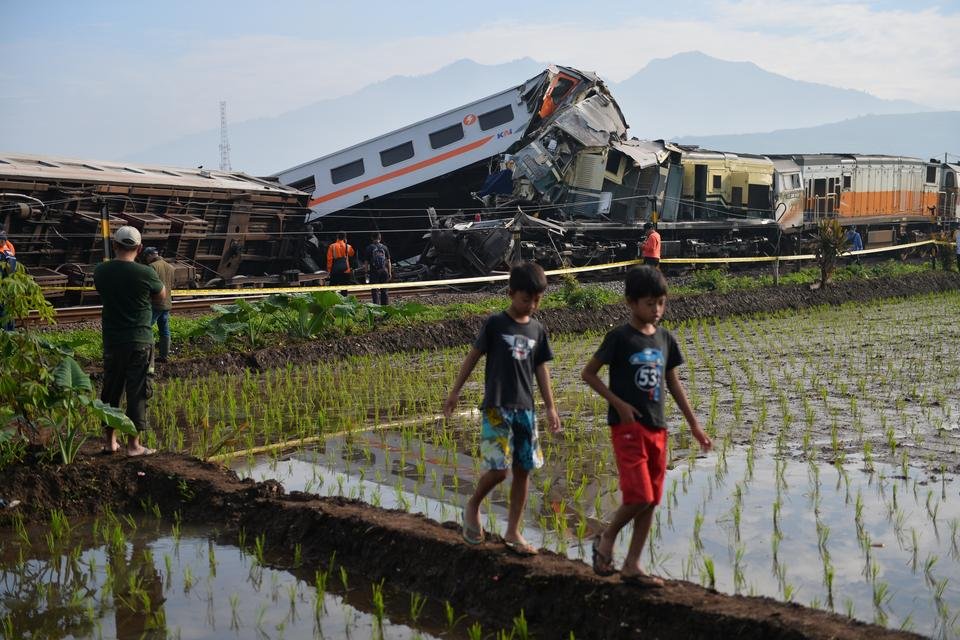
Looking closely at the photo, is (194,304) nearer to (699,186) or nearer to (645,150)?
(645,150)

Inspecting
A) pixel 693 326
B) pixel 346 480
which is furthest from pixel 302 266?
pixel 346 480

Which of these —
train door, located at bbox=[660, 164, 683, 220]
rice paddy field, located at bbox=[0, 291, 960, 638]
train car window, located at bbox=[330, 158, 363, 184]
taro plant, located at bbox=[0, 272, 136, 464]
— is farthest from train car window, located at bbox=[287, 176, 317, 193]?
taro plant, located at bbox=[0, 272, 136, 464]

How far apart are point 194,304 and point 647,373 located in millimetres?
15063

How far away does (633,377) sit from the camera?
5.07 metres

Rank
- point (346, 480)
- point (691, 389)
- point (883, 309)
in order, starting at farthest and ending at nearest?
point (883, 309), point (691, 389), point (346, 480)

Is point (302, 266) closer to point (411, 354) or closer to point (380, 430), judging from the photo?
point (411, 354)

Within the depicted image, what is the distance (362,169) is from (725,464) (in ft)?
69.9

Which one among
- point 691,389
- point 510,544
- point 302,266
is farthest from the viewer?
point 302,266

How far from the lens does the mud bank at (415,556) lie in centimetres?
467

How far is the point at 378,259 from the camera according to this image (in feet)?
73.8

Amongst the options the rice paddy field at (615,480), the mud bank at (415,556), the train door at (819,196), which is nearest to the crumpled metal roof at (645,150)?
the train door at (819,196)

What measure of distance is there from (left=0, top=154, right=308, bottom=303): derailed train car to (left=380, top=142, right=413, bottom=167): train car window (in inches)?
133

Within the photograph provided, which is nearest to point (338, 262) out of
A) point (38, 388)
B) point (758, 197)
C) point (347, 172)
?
point (347, 172)

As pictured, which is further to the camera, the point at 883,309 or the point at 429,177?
the point at 429,177
